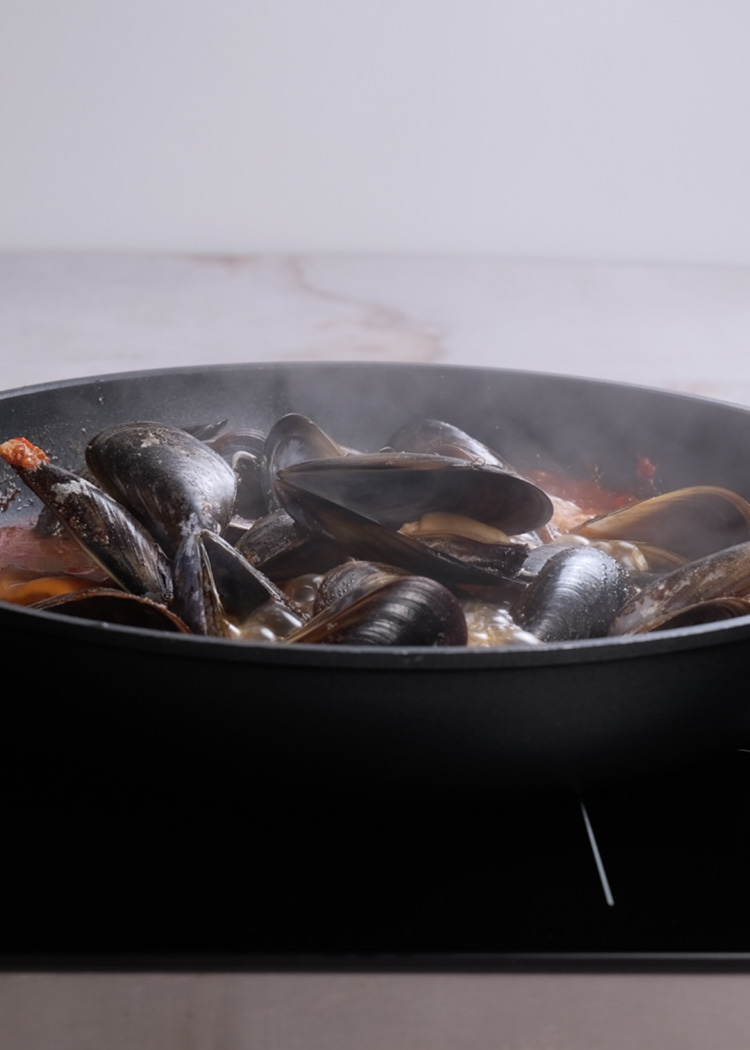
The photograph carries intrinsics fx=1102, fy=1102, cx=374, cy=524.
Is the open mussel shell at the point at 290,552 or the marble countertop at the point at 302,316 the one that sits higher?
the marble countertop at the point at 302,316

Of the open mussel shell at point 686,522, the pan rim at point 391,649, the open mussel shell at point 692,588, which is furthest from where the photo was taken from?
the open mussel shell at point 686,522

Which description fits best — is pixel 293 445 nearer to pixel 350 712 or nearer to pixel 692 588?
pixel 692 588

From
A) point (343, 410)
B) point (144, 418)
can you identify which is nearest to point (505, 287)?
point (343, 410)

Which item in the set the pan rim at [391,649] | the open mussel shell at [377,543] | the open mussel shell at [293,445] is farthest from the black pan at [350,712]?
the open mussel shell at [293,445]

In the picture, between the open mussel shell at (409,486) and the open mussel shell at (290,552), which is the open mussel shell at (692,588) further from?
the open mussel shell at (290,552)

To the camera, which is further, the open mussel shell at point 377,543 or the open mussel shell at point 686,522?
the open mussel shell at point 686,522

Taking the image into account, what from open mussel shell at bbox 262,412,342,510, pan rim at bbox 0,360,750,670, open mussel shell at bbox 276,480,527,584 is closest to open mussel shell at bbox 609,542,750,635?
open mussel shell at bbox 276,480,527,584

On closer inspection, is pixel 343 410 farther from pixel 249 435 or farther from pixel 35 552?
pixel 35 552
